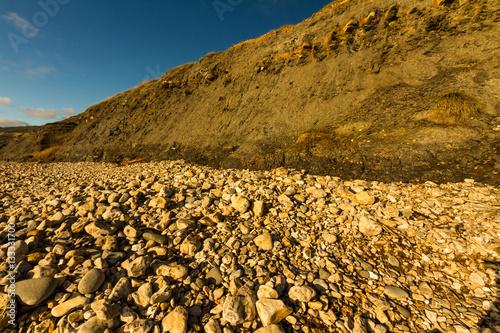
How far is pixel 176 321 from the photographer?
1.79 metres

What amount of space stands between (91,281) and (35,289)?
0.53 m

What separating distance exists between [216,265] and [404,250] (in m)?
2.88

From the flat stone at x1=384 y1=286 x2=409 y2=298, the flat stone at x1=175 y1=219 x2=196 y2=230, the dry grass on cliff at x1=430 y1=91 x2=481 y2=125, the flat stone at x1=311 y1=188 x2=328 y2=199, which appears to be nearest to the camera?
the flat stone at x1=384 y1=286 x2=409 y2=298

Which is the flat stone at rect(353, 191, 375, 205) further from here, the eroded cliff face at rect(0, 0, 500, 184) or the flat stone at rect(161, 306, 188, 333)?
the flat stone at rect(161, 306, 188, 333)

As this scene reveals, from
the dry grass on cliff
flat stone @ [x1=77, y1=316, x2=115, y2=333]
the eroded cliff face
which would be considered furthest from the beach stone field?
the dry grass on cliff

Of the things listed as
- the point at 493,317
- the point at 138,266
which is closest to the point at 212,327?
the point at 138,266

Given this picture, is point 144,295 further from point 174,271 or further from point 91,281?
point 91,281

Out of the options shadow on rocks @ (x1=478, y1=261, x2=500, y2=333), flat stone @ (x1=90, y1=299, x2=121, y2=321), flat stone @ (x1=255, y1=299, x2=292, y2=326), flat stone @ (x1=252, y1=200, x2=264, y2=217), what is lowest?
shadow on rocks @ (x1=478, y1=261, x2=500, y2=333)

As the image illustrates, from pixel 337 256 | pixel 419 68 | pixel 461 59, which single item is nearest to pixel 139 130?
pixel 337 256

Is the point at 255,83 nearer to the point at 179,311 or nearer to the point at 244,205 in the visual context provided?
the point at 244,205

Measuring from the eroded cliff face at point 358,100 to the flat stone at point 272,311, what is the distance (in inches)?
163

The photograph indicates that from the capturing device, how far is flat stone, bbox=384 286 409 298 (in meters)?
2.10

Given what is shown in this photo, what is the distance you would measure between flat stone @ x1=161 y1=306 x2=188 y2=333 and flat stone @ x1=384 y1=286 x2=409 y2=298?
235cm

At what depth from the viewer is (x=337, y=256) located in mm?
2697
